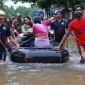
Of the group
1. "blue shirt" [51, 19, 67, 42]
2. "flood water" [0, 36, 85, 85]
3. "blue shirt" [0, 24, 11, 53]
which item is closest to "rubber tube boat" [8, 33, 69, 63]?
"flood water" [0, 36, 85, 85]

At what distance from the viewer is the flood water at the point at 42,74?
7.29 meters

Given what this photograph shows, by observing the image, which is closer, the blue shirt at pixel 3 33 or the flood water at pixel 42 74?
the flood water at pixel 42 74

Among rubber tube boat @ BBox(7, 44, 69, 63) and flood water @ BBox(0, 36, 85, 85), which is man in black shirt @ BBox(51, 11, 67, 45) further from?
rubber tube boat @ BBox(7, 44, 69, 63)

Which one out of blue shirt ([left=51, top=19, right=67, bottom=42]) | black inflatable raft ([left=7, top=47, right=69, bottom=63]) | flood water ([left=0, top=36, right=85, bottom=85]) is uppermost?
blue shirt ([left=51, top=19, right=67, bottom=42])

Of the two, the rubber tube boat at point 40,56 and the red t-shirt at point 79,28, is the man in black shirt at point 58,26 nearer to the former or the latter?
the rubber tube boat at point 40,56

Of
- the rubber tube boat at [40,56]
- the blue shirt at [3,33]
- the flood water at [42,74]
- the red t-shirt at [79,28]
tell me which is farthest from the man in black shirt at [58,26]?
the blue shirt at [3,33]

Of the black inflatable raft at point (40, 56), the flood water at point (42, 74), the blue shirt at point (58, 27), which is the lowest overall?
the flood water at point (42, 74)

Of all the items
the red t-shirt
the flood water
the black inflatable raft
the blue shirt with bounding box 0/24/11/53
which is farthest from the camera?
the black inflatable raft

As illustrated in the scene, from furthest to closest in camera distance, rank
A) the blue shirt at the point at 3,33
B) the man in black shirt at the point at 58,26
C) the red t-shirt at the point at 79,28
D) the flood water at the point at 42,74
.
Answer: the man in black shirt at the point at 58,26 < the blue shirt at the point at 3,33 < the red t-shirt at the point at 79,28 < the flood water at the point at 42,74

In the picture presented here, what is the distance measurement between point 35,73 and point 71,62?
2.14 meters

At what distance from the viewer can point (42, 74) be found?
8.20 meters

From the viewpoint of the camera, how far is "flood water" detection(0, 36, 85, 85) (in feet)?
23.9

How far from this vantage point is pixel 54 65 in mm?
9555

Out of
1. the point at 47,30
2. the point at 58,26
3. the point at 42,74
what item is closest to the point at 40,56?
the point at 47,30
